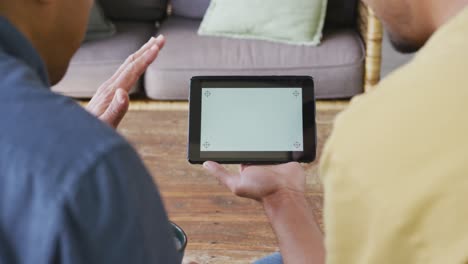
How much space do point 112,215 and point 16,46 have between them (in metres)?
0.21

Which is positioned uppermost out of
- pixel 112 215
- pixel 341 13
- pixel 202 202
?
pixel 112 215

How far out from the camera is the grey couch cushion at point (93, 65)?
9.11 feet

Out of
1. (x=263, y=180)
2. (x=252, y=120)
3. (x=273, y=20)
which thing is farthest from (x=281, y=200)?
(x=273, y=20)

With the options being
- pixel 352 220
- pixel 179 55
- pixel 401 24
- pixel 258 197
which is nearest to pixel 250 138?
pixel 258 197

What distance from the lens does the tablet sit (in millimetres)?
1357

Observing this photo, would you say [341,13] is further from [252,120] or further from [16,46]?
[16,46]

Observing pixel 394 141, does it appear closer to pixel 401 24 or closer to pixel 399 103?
pixel 399 103

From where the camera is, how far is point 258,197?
1.30 metres

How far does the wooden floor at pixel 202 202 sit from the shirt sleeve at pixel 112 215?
677 mm

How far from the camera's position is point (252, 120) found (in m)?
1.39

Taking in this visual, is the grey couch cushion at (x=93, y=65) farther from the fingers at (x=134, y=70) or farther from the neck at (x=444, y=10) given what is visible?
the neck at (x=444, y=10)

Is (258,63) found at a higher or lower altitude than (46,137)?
lower

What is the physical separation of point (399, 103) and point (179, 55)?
2227 millimetres

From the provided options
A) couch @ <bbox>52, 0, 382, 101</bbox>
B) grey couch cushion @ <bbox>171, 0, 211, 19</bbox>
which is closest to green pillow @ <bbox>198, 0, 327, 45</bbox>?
couch @ <bbox>52, 0, 382, 101</bbox>
